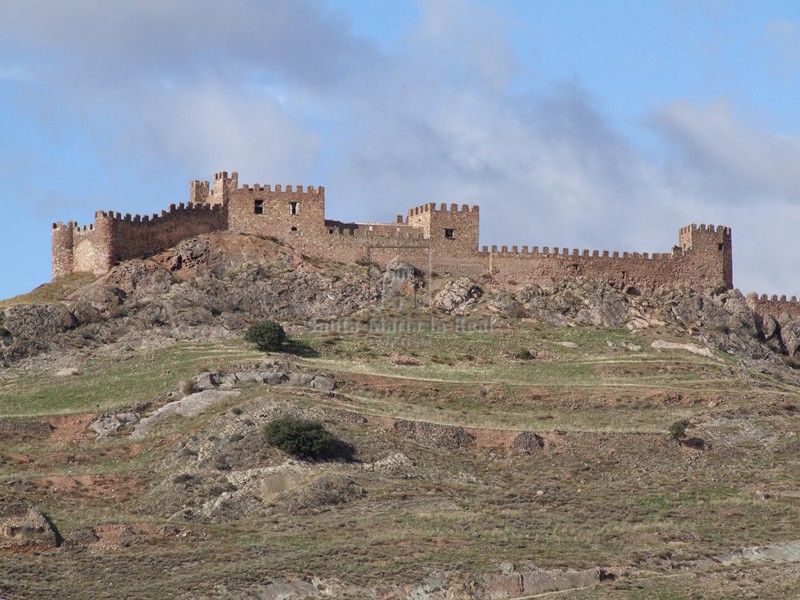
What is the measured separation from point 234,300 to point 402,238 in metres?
11.2

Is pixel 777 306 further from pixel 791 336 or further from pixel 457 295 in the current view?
pixel 457 295

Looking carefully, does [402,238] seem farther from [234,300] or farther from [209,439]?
[209,439]

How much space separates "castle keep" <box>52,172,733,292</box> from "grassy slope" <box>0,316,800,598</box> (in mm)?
6786

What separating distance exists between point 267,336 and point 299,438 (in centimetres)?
1458

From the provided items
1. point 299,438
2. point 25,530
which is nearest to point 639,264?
point 299,438

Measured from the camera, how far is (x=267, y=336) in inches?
2975

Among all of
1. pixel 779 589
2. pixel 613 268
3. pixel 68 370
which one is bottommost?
pixel 779 589

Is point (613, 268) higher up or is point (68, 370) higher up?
point (613, 268)

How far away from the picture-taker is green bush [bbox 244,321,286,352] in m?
75.6

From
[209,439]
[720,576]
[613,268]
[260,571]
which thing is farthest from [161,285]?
[720,576]

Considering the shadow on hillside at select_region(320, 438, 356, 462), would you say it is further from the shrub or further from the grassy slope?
the shrub

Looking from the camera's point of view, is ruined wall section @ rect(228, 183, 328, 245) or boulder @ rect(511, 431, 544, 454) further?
ruined wall section @ rect(228, 183, 328, 245)

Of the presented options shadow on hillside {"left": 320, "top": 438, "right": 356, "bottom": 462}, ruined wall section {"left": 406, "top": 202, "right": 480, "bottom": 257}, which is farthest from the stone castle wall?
shadow on hillside {"left": 320, "top": 438, "right": 356, "bottom": 462}

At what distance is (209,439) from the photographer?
207 feet
